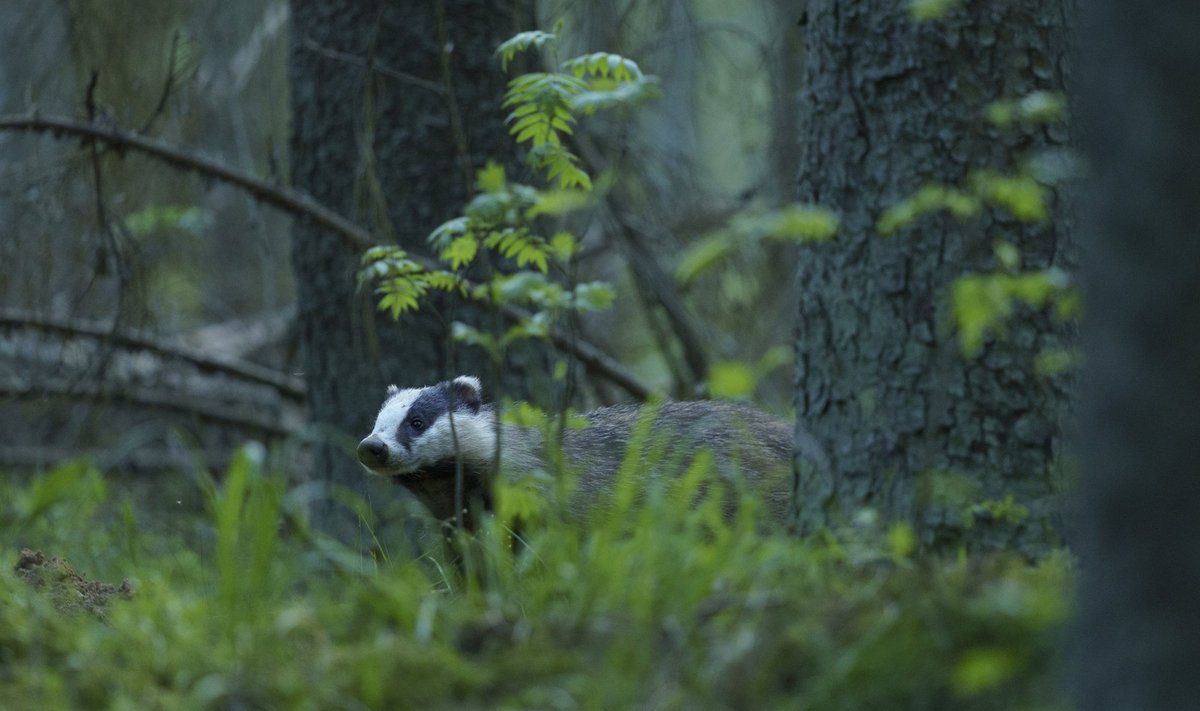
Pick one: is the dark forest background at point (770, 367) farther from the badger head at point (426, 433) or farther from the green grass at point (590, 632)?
the badger head at point (426, 433)

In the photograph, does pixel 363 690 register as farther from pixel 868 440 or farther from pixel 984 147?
pixel 984 147

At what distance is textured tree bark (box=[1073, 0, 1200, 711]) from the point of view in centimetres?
221

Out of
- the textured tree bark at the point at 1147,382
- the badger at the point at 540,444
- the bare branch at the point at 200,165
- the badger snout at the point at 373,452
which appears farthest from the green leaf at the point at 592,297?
the badger snout at the point at 373,452

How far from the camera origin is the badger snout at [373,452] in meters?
6.00

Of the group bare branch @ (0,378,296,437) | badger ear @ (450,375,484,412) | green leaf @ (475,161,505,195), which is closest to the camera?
green leaf @ (475,161,505,195)

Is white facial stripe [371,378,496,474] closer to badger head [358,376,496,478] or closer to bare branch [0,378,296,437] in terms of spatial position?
badger head [358,376,496,478]

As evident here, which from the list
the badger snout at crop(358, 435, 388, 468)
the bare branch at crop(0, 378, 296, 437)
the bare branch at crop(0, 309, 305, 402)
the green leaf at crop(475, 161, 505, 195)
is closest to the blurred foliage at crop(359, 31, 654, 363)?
the green leaf at crop(475, 161, 505, 195)

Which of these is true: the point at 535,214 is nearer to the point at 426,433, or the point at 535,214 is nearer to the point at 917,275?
the point at 917,275

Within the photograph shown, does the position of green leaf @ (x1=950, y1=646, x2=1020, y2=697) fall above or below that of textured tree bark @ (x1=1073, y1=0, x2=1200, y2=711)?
below

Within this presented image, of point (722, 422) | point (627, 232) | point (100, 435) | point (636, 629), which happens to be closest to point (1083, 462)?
point (636, 629)

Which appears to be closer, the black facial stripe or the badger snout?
the badger snout

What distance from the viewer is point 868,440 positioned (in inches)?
149

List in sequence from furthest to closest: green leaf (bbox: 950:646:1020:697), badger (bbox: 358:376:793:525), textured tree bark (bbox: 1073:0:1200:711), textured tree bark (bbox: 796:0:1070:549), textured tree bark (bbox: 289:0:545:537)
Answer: textured tree bark (bbox: 289:0:545:537) → badger (bbox: 358:376:793:525) → textured tree bark (bbox: 796:0:1070:549) → green leaf (bbox: 950:646:1020:697) → textured tree bark (bbox: 1073:0:1200:711)

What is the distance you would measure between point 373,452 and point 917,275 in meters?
2.98
